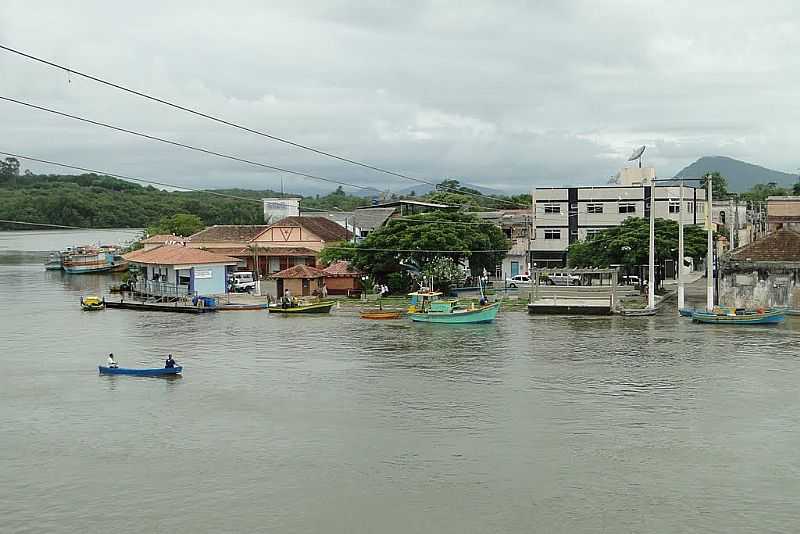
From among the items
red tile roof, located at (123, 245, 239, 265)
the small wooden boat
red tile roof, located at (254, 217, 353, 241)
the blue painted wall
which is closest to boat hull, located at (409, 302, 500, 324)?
the small wooden boat

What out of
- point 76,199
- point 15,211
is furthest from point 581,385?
point 15,211

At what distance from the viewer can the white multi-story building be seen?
48.8 metres

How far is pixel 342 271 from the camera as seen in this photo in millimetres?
42406

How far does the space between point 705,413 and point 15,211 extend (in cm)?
5794

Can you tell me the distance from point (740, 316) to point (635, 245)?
8.45 metres

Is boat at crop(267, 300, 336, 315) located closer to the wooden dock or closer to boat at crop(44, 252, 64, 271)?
the wooden dock

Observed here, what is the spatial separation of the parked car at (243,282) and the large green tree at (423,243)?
7778mm

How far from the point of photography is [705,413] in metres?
18.6

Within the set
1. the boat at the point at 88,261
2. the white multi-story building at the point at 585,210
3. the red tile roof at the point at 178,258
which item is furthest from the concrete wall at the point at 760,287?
the boat at the point at 88,261

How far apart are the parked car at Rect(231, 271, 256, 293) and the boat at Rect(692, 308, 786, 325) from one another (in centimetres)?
2383

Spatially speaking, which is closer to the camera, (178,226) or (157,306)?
(157,306)

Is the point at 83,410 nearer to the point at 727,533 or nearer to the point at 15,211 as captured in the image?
the point at 727,533

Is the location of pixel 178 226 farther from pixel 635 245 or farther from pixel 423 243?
pixel 635 245

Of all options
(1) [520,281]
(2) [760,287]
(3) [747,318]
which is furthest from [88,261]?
(3) [747,318]
